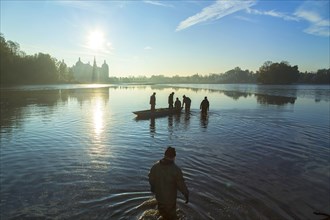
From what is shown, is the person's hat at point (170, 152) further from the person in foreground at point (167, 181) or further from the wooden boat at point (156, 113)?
the wooden boat at point (156, 113)

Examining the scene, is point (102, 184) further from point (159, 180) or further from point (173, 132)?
point (173, 132)

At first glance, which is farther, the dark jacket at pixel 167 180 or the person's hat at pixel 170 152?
the dark jacket at pixel 167 180

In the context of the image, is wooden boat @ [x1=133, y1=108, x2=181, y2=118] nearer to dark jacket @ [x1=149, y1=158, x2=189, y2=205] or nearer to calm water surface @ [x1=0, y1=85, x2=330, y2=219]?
calm water surface @ [x1=0, y1=85, x2=330, y2=219]

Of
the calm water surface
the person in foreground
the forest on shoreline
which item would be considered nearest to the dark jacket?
the person in foreground

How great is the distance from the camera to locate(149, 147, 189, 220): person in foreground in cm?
699

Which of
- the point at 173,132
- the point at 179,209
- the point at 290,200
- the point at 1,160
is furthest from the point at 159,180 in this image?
the point at 173,132

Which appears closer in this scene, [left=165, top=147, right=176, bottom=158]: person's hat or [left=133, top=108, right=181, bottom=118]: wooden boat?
[left=165, top=147, right=176, bottom=158]: person's hat

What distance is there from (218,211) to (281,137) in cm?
1394

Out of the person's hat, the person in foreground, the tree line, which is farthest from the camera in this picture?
the tree line

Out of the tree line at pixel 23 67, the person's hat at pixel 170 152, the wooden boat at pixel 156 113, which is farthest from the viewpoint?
the tree line at pixel 23 67

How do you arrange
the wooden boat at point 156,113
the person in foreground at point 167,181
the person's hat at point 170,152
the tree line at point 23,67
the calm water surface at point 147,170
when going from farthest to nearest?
1. the tree line at point 23,67
2. the wooden boat at point 156,113
3. the calm water surface at point 147,170
4. the person in foreground at point 167,181
5. the person's hat at point 170,152

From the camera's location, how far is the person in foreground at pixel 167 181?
22.9 ft

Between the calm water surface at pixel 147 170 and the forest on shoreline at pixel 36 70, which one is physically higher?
the forest on shoreline at pixel 36 70

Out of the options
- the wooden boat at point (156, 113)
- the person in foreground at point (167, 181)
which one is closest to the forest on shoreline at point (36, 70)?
the wooden boat at point (156, 113)
